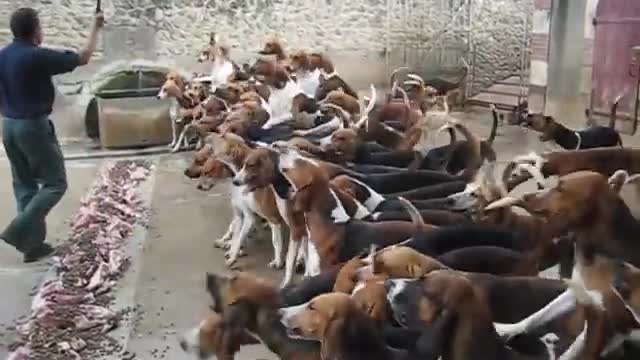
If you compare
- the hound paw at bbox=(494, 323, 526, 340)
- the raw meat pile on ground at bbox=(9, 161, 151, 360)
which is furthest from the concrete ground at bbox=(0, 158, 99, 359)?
the hound paw at bbox=(494, 323, 526, 340)

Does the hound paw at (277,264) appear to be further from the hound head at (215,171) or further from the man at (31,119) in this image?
the man at (31,119)

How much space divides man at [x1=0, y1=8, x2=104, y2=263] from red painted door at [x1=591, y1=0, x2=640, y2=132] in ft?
16.5

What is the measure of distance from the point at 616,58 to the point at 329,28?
397 centimetres

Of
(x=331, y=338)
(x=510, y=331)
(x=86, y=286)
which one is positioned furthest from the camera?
(x=86, y=286)

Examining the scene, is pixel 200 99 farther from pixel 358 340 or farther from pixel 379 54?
pixel 358 340

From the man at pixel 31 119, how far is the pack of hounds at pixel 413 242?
2.99 ft

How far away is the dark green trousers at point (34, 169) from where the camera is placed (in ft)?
17.1

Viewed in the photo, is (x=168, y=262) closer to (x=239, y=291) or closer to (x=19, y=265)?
(x=19, y=265)

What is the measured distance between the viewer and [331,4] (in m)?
11.2

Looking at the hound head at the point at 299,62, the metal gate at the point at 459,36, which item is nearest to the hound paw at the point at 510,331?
the hound head at the point at 299,62

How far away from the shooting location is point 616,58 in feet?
27.8

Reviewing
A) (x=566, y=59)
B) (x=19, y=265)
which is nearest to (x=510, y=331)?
(x=19, y=265)

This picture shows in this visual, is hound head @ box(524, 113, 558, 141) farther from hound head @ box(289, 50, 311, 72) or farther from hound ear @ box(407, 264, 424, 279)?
hound ear @ box(407, 264, 424, 279)

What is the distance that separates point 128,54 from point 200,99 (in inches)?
95.4
